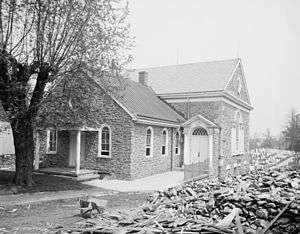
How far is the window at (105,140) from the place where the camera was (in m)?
19.2

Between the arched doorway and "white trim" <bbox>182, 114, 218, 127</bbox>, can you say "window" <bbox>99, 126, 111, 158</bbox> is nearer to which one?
"white trim" <bbox>182, 114, 218, 127</bbox>

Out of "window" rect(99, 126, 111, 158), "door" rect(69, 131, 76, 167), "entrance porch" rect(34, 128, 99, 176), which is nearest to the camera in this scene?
"window" rect(99, 126, 111, 158)

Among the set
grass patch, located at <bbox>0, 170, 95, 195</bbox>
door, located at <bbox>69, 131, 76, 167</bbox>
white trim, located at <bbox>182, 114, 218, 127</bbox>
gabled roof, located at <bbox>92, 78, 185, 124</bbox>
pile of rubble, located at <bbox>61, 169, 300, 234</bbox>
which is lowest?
grass patch, located at <bbox>0, 170, 95, 195</bbox>

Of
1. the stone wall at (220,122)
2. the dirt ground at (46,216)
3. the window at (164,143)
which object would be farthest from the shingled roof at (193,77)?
the dirt ground at (46,216)

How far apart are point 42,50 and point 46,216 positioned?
7337 mm

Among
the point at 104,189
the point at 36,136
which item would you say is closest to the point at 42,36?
the point at 104,189

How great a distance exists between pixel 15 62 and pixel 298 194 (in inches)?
460

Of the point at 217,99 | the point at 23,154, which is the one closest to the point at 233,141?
the point at 217,99

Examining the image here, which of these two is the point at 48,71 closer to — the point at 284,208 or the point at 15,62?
the point at 15,62

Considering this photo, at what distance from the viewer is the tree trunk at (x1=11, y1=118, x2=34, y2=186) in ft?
46.1

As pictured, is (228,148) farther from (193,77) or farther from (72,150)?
(72,150)

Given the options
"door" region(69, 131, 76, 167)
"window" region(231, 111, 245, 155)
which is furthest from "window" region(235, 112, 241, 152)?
"door" region(69, 131, 76, 167)

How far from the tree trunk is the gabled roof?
5148 mm

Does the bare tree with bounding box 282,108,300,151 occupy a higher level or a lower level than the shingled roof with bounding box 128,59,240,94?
lower
